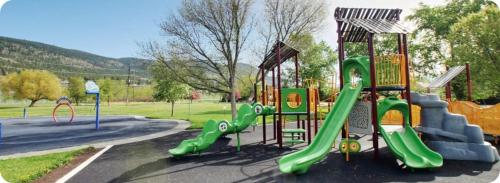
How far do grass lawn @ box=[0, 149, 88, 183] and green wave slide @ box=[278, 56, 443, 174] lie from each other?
5.58 m

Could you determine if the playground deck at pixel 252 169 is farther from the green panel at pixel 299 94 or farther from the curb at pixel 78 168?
the green panel at pixel 299 94

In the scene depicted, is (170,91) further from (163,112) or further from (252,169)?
(252,169)

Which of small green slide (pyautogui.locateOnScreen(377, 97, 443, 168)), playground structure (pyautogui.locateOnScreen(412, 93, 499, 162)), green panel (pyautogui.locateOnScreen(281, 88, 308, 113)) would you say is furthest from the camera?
green panel (pyautogui.locateOnScreen(281, 88, 308, 113))

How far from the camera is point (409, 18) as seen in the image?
1153 inches

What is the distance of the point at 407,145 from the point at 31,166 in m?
9.36

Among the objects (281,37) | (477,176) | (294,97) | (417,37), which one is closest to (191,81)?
(281,37)

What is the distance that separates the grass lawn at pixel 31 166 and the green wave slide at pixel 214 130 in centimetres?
299

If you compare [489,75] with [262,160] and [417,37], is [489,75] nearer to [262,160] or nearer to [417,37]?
[417,37]

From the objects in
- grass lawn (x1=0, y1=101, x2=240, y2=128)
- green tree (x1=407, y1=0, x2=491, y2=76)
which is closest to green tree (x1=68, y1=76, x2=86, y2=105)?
grass lawn (x1=0, y1=101, x2=240, y2=128)

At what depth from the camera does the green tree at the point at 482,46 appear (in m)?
15.7

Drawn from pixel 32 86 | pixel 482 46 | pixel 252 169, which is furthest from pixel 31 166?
pixel 32 86

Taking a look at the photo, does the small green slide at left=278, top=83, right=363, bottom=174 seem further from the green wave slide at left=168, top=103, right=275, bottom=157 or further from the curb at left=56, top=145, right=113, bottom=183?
the curb at left=56, top=145, right=113, bottom=183

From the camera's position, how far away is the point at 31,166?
7.77m

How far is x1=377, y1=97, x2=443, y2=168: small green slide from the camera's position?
6643 millimetres
